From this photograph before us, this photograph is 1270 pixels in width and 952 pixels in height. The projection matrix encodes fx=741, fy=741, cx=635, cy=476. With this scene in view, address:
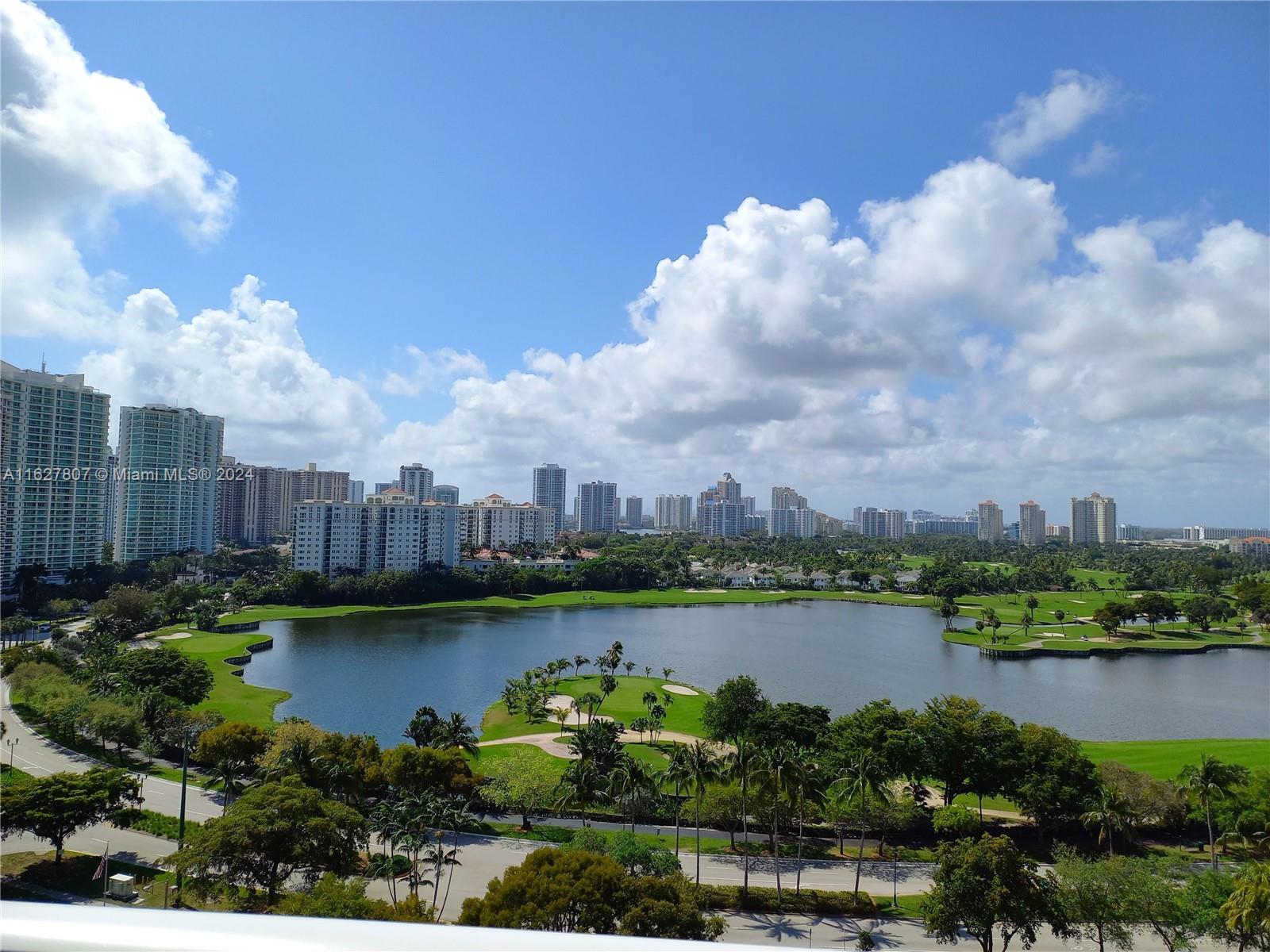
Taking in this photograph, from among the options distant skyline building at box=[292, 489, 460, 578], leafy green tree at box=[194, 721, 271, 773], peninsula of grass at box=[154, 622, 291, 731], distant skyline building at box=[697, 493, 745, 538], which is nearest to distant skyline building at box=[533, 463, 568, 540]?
distant skyline building at box=[697, 493, 745, 538]

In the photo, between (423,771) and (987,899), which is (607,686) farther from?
(987,899)

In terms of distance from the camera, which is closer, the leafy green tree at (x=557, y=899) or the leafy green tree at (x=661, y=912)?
the leafy green tree at (x=557, y=899)

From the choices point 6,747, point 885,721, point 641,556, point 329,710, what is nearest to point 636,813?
point 885,721

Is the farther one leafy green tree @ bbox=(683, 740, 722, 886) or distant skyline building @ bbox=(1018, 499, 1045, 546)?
distant skyline building @ bbox=(1018, 499, 1045, 546)

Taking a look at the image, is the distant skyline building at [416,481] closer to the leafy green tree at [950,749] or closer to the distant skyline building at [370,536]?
the distant skyline building at [370,536]

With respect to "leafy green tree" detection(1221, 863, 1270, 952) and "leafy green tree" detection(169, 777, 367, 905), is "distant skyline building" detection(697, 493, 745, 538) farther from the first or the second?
"leafy green tree" detection(1221, 863, 1270, 952)

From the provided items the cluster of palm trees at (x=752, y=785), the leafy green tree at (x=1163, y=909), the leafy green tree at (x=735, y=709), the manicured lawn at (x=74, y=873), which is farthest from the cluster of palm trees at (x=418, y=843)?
the leafy green tree at (x=1163, y=909)

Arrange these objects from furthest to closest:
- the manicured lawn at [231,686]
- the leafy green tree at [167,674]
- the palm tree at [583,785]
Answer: the manicured lawn at [231,686]
the leafy green tree at [167,674]
the palm tree at [583,785]

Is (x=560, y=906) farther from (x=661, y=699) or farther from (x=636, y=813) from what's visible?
(x=661, y=699)
